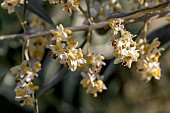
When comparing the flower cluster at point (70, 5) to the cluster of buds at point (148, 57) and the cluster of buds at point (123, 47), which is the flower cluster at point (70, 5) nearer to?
the cluster of buds at point (123, 47)

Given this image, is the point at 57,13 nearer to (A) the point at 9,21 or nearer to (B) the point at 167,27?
(A) the point at 9,21

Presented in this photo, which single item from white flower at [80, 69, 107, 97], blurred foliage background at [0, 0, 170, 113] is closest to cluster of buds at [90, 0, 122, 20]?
blurred foliage background at [0, 0, 170, 113]

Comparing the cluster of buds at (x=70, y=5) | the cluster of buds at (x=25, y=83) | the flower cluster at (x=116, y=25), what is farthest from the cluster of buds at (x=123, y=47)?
the cluster of buds at (x=25, y=83)

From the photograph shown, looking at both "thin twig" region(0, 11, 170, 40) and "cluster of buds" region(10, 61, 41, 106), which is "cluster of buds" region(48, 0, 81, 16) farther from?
"cluster of buds" region(10, 61, 41, 106)

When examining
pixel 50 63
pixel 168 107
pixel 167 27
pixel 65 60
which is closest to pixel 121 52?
pixel 65 60

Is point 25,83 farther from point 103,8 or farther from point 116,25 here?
point 103,8
